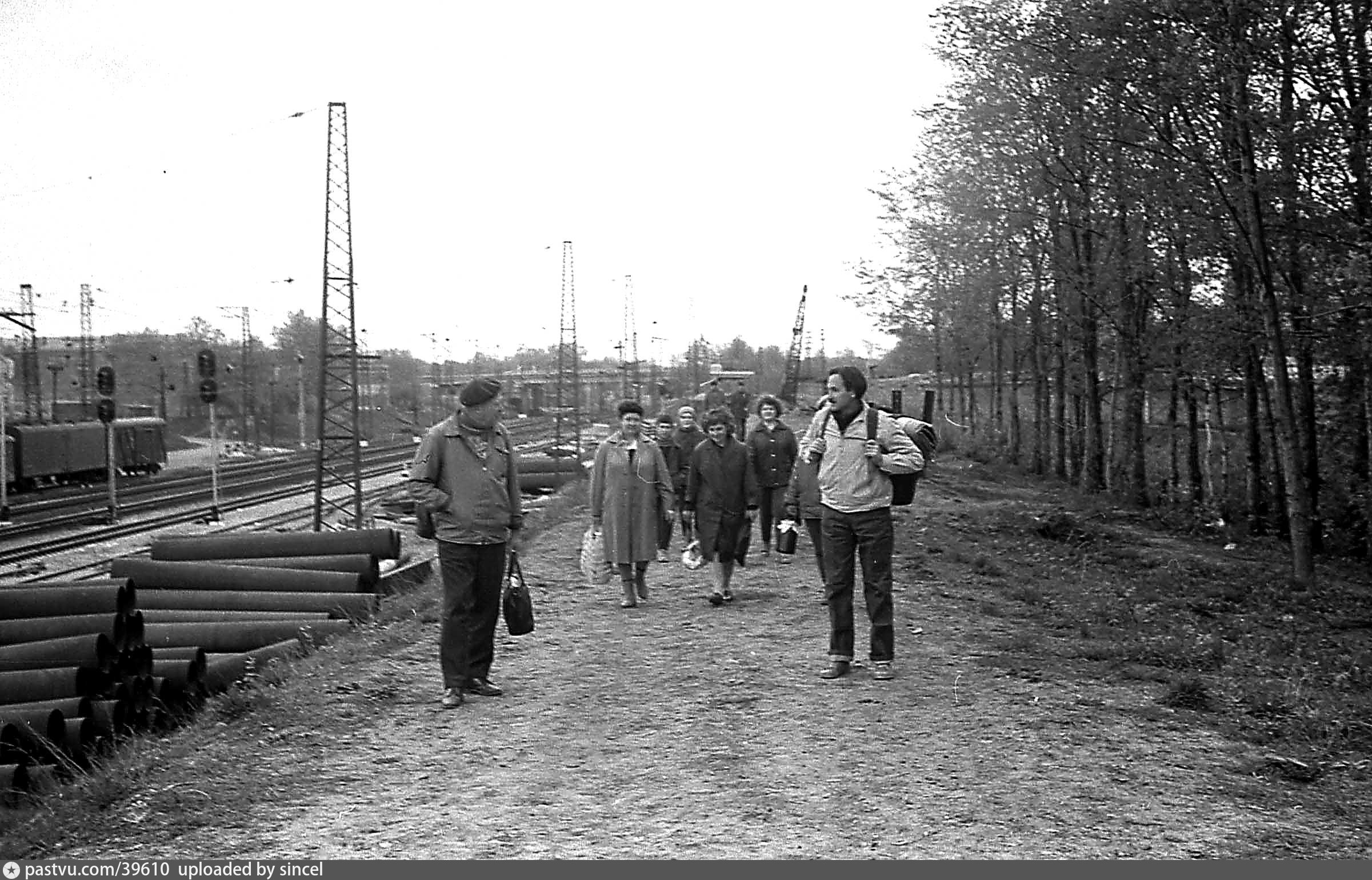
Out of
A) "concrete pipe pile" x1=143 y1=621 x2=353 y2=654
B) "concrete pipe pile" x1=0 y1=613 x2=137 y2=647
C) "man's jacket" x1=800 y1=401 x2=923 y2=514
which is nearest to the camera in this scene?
"man's jacket" x1=800 y1=401 x2=923 y2=514

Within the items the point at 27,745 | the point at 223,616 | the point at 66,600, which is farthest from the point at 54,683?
the point at 223,616

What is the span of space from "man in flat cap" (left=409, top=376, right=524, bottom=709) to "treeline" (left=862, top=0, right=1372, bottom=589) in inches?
492

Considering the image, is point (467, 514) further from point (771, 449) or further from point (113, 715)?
point (771, 449)

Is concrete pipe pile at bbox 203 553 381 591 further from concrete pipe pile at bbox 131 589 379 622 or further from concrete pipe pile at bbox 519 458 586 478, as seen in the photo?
concrete pipe pile at bbox 519 458 586 478

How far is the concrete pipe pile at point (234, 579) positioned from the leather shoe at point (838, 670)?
314 inches

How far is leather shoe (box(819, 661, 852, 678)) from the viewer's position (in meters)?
9.43

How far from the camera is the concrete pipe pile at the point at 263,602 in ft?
48.6

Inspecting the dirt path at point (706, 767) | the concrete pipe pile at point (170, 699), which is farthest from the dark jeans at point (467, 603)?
the concrete pipe pile at point (170, 699)

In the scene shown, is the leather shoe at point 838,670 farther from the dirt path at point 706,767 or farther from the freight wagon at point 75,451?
the freight wagon at point 75,451

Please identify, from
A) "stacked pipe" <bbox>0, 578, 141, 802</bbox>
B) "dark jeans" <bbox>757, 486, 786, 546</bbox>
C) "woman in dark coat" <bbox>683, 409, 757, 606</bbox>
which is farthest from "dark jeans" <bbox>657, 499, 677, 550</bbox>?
"stacked pipe" <bbox>0, 578, 141, 802</bbox>

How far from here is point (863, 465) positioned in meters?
9.30

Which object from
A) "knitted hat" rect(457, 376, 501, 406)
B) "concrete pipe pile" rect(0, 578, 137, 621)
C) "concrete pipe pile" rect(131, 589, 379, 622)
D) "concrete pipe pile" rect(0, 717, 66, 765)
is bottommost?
"concrete pipe pile" rect(0, 717, 66, 765)

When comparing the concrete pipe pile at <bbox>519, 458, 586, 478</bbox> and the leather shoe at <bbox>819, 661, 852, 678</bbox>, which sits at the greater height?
the leather shoe at <bbox>819, 661, 852, 678</bbox>

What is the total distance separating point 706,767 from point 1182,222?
1984 cm
